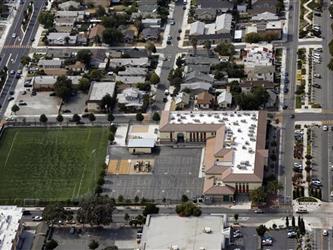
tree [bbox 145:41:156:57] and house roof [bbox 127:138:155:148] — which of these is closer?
house roof [bbox 127:138:155:148]

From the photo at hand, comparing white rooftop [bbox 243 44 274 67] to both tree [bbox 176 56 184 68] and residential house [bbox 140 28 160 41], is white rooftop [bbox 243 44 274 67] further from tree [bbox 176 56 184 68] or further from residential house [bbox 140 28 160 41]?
residential house [bbox 140 28 160 41]

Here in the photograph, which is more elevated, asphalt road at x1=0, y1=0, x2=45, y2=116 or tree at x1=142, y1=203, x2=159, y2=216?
asphalt road at x1=0, y1=0, x2=45, y2=116

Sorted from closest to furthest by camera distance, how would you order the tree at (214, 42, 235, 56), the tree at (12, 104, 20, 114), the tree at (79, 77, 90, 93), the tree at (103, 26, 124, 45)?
1. the tree at (12, 104, 20, 114)
2. the tree at (79, 77, 90, 93)
3. the tree at (214, 42, 235, 56)
4. the tree at (103, 26, 124, 45)

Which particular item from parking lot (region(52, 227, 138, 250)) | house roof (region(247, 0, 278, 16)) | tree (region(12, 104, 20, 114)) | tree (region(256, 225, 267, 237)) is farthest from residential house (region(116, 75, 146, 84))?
tree (region(256, 225, 267, 237))

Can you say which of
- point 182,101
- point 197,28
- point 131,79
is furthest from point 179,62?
point 182,101

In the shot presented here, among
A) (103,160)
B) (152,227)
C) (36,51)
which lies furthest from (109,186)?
(36,51)

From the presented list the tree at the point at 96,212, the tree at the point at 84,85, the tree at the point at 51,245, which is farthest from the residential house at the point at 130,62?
the tree at the point at 51,245

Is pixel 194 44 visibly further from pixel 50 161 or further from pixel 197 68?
pixel 50 161

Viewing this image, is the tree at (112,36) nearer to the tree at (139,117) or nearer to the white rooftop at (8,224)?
the tree at (139,117)
